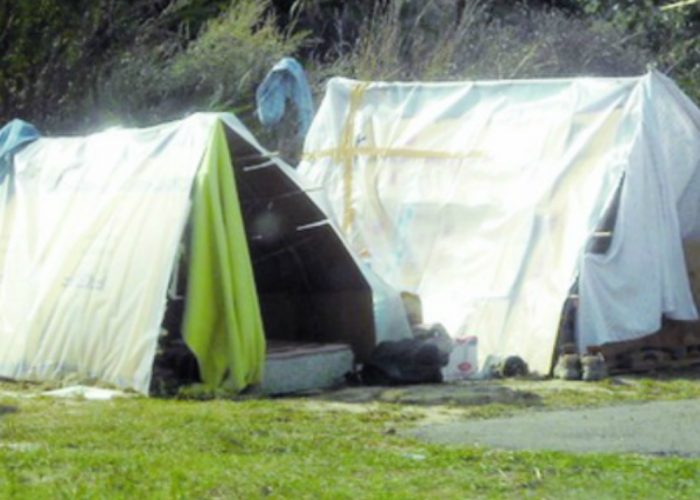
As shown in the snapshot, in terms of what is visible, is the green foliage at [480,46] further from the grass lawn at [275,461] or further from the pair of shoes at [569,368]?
the grass lawn at [275,461]

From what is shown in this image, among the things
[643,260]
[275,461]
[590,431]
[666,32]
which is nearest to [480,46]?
[666,32]

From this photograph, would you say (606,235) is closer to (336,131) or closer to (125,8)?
(336,131)

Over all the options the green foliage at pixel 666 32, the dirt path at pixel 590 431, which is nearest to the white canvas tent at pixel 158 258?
the dirt path at pixel 590 431

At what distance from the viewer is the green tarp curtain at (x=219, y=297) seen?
12148mm

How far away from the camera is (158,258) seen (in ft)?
40.8

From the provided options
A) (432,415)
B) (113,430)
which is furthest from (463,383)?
(113,430)

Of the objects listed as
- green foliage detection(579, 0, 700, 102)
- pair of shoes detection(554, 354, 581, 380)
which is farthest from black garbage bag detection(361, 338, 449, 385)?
green foliage detection(579, 0, 700, 102)

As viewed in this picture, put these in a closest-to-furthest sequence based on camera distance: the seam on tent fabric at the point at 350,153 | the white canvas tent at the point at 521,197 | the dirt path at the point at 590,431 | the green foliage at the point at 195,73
Result: the dirt path at the point at 590,431 → the white canvas tent at the point at 521,197 → the seam on tent fabric at the point at 350,153 → the green foliage at the point at 195,73

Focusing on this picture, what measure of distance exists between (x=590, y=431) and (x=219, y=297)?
336 centimetres

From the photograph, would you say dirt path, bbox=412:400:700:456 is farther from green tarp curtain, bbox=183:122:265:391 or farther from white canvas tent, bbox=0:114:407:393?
white canvas tent, bbox=0:114:407:393

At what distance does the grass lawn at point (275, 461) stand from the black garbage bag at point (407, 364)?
158 cm

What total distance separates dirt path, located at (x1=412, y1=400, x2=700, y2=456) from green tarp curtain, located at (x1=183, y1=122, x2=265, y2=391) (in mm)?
2157

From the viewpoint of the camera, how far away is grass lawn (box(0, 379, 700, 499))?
790 centimetres

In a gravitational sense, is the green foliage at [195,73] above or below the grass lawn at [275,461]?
above
